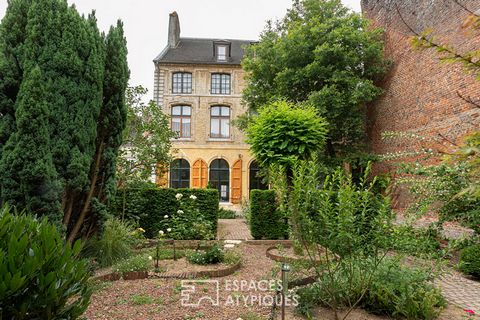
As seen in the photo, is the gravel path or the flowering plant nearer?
the gravel path

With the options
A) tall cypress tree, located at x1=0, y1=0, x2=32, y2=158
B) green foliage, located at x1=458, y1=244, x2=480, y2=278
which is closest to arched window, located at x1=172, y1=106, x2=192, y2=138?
tall cypress tree, located at x1=0, y1=0, x2=32, y2=158

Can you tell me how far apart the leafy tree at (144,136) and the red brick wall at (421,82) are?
808 cm

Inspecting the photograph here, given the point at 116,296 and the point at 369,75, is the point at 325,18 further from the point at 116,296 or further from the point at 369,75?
the point at 116,296

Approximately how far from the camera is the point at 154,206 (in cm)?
879

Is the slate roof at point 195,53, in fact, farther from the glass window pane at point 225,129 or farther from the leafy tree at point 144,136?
the leafy tree at point 144,136

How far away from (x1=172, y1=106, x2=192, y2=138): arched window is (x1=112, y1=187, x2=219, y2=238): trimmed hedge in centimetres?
984

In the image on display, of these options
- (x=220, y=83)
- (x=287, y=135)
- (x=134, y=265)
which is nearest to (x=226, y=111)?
(x=220, y=83)

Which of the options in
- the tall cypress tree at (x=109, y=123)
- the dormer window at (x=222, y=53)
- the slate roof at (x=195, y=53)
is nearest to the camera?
the tall cypress tree at (x=109, y=123)

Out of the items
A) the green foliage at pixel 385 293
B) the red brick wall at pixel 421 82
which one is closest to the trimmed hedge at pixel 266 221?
the red brick wall at pixel 421 82

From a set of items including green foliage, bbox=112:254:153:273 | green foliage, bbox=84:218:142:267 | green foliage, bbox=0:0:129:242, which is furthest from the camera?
green foliage, bbox=84:218:142:267

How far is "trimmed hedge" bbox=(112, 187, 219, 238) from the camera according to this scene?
851 centimetres

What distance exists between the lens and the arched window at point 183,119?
1844 centimetres

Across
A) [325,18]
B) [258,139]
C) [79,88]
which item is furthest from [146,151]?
[325,18]

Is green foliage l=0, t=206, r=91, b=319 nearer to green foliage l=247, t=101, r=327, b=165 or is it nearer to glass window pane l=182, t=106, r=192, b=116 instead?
green foliage l=247, t=101, r=327, b=165
